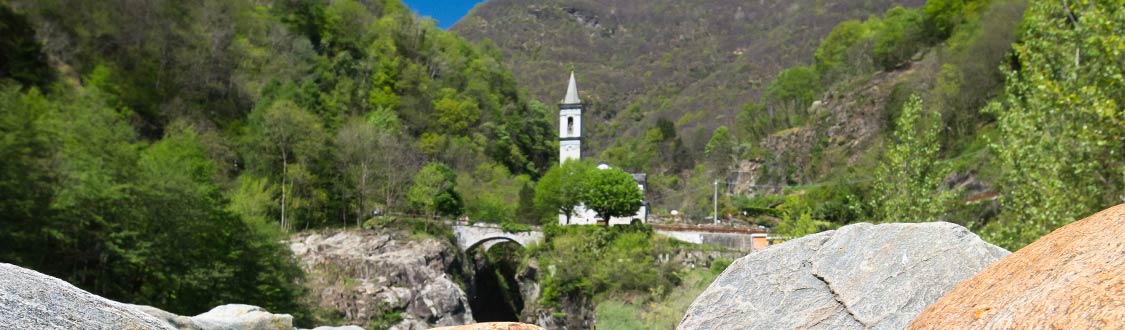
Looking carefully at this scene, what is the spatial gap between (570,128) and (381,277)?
3975cm

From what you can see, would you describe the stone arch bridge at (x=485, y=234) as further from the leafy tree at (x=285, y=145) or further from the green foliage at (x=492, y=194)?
the leafy tree at (x=285, y=145)

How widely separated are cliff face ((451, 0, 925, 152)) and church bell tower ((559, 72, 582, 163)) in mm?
34759

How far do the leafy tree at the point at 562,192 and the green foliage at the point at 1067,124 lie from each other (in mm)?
39182

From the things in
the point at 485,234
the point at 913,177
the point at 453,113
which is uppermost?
the point at 453,113

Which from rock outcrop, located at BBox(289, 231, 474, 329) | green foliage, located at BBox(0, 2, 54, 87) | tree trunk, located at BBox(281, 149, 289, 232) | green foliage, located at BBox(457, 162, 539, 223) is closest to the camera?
green foliage, located at BBox(0, 2, 54, 87)

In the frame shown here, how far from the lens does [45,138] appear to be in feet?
71.2

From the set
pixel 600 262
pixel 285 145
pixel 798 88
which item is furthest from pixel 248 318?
pixel 798 88

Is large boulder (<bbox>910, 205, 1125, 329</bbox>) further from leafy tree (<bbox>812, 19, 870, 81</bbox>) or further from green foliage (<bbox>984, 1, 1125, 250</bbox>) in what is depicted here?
leafy tree (<bbox>812, 19, 870, 81</bbox>)

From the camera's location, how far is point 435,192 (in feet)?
150

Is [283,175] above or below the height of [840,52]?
below

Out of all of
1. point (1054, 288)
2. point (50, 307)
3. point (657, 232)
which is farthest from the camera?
point (657, 232)

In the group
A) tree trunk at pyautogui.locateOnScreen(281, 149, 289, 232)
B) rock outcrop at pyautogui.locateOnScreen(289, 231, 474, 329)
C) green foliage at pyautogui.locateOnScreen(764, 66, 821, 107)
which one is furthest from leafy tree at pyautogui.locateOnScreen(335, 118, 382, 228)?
green foliage at pyautogui.locateOnScreen(764, 66, 821, 107)

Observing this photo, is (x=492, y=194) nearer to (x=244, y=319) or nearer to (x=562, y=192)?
(x=562, y=192)

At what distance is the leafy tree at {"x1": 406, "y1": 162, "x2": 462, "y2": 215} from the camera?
44.4 metres
